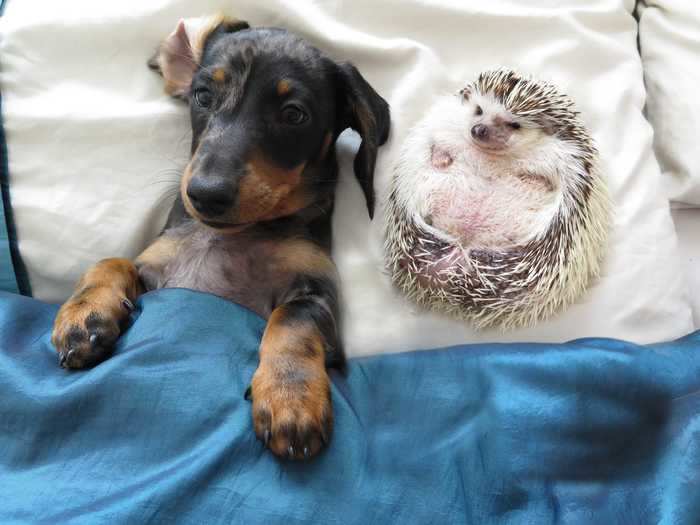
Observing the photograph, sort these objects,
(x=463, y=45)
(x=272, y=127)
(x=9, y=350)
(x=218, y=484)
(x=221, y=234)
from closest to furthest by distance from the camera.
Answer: (x=218, y=484) → (x=9, y=350) → (x=272, y=127) → (x=221, y=234) → (x=463, y=45)

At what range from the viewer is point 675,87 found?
6.55ft

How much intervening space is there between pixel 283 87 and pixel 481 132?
557 millimetres

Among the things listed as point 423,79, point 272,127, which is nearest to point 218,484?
point 272,127

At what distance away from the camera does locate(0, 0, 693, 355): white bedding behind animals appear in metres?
1.85

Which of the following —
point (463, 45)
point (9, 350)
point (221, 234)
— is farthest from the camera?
point (463, 45)

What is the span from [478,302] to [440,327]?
160mm

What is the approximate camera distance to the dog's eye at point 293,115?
5.49 ft

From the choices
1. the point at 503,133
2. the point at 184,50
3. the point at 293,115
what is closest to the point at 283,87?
the point at 293,115

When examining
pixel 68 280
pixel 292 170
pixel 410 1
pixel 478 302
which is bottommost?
pixel 68 280

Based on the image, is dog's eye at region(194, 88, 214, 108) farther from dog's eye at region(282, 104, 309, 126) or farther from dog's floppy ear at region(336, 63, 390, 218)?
dog's floppy ear at region(336, 63, 390, 218)

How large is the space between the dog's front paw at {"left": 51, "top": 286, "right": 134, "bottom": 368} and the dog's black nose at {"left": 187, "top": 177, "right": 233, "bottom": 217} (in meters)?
0.36

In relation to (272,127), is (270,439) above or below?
below

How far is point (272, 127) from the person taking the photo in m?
1.65

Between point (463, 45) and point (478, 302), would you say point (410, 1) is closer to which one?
point (463, 45)
